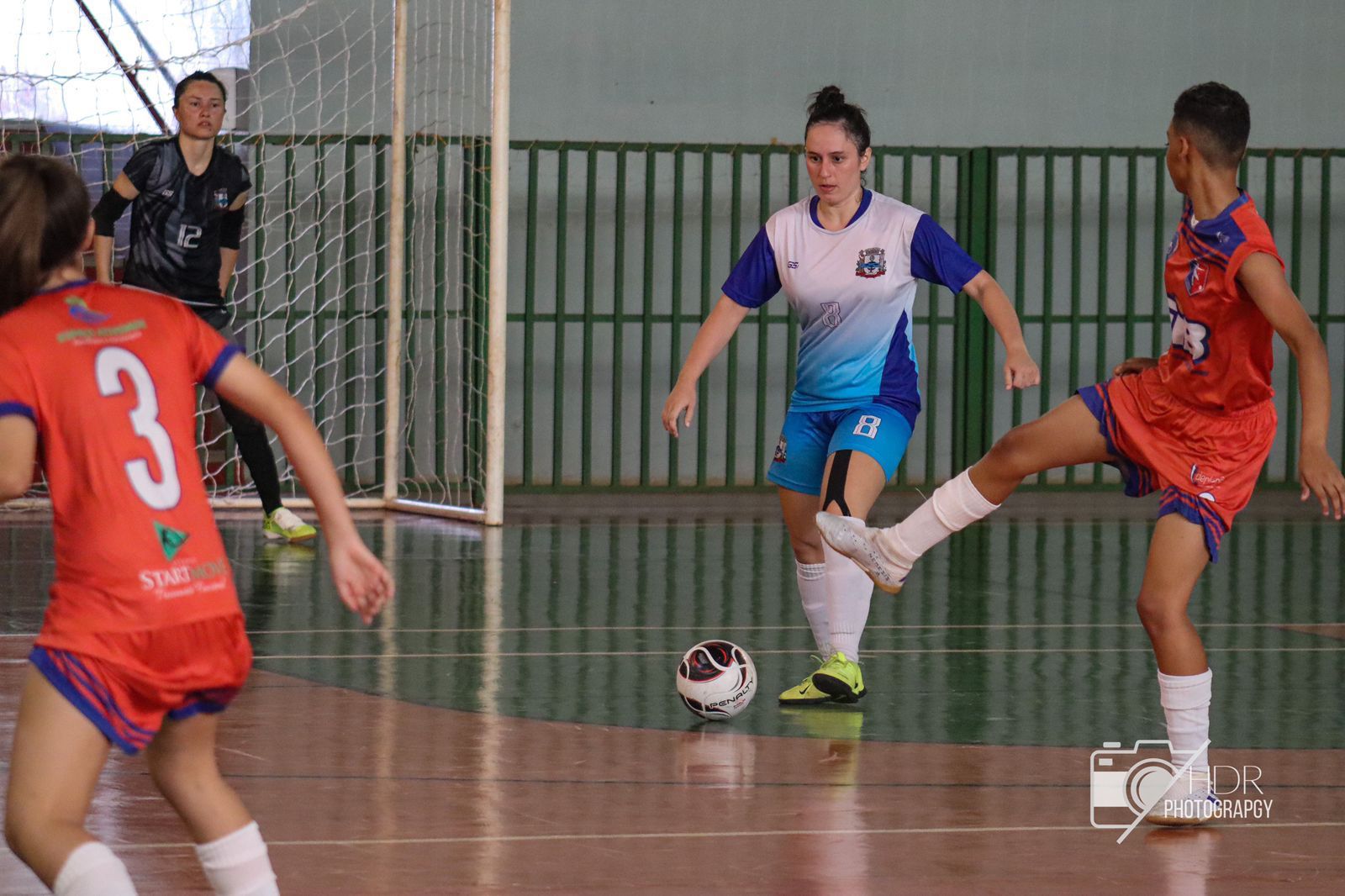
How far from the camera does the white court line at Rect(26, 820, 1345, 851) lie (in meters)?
3.73

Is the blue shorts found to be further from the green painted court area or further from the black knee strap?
the green painted court area

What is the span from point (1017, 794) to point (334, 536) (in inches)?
88.6

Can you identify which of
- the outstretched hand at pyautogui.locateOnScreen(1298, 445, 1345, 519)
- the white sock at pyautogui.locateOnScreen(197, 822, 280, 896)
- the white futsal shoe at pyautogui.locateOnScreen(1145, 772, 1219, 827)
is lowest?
the white futsal shoe at pyautogui.locateOnScreen(1145, 772, 1219, 827)

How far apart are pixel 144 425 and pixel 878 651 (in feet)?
14.3

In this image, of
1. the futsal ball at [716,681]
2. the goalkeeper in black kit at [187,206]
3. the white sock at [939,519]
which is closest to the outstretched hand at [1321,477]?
the white sock at [939,519]

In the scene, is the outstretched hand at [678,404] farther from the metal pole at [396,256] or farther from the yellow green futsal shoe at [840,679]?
the metal pole at [396,256]

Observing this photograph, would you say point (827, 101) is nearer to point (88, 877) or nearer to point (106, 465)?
point (106, 465)

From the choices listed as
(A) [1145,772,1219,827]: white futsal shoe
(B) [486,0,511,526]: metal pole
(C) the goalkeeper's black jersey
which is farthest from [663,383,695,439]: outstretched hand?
(B) [486,0,511,526]: metal pole

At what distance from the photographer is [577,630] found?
6.93m

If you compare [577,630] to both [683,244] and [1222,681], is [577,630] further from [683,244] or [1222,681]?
[683,244]

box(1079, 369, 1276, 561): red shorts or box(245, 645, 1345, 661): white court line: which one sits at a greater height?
box(1079, 369, 1276, 561): red shorts

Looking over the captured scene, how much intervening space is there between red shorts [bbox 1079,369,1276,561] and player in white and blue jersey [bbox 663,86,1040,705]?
115 centimetres

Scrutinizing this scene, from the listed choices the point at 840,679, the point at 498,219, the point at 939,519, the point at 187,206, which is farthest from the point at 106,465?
the point at 498,219

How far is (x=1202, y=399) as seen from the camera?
4.07 meters
